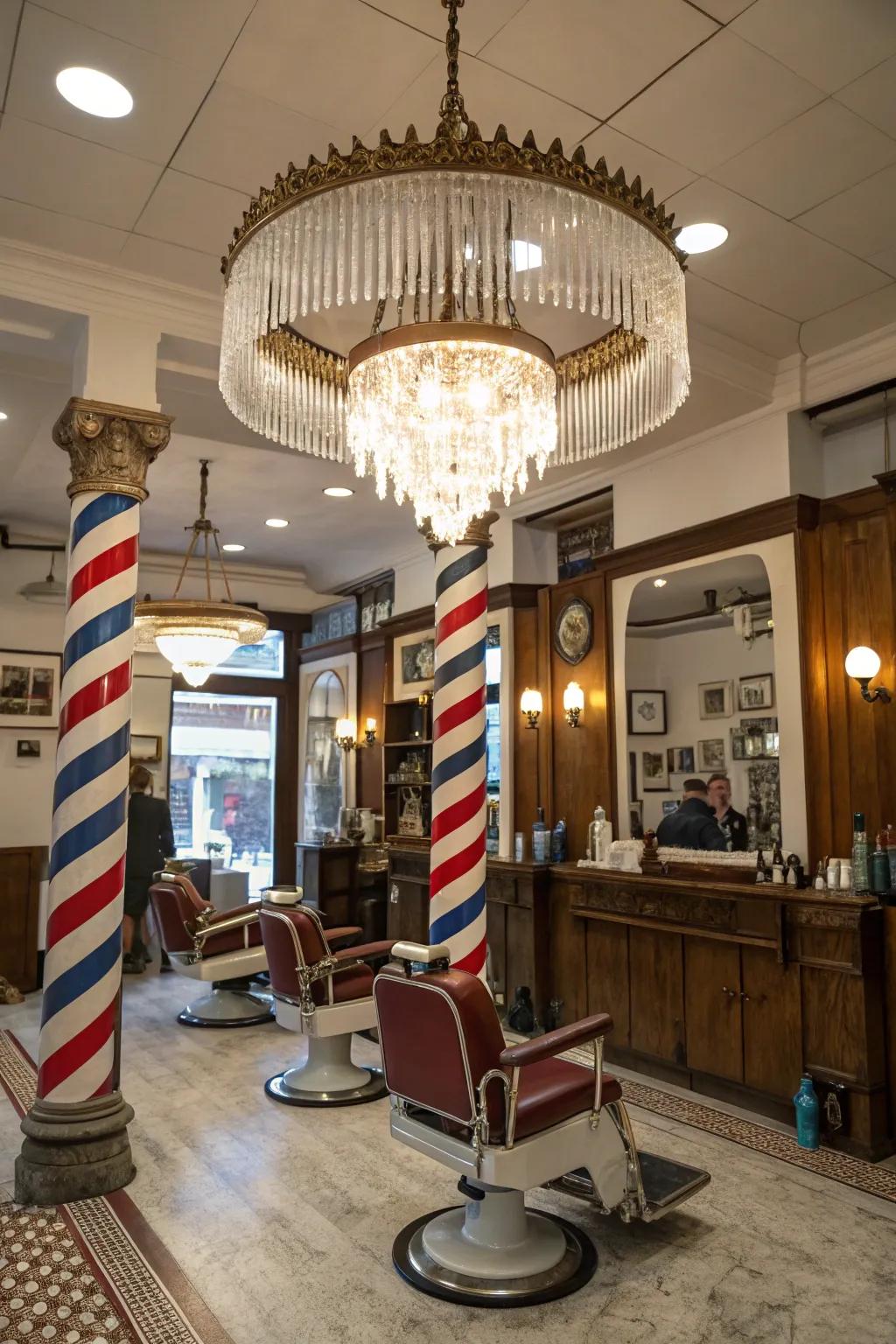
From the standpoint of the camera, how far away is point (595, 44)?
2805 millimetres

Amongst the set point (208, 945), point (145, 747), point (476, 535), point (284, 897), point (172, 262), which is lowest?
point (208, 945)

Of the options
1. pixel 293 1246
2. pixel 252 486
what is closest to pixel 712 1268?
pixel 293 1246

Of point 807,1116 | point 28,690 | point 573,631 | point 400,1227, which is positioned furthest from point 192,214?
point 28,690

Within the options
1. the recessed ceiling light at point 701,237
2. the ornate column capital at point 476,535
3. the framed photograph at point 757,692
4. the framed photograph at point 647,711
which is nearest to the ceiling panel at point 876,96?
the recessed ceiling light at point 701,237

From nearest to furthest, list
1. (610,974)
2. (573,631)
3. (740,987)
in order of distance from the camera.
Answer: (740,987)
(610,974)
(573,631)

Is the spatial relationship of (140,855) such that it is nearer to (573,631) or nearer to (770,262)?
(573,631)

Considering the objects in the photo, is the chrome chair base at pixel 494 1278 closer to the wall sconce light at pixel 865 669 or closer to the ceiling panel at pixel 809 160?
the wall sconce light at pixel 865 669

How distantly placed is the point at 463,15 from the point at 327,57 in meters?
0.43

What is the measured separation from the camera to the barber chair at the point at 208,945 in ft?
19.2

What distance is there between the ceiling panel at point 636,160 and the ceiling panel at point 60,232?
6.07 ft

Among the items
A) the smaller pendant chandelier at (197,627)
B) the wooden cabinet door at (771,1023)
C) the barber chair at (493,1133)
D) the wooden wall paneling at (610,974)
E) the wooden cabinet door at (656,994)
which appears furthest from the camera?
the smaller pendant chandelier at (197,627)

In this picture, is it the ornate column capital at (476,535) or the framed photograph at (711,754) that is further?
the framed photograph at (711,754)

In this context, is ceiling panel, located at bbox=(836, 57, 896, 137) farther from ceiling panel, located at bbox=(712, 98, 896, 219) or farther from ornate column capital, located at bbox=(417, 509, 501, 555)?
ornate column capital, located at bbox=(417, 509, 501, 555)

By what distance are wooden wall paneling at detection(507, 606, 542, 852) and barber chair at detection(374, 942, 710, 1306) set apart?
11.0ft
